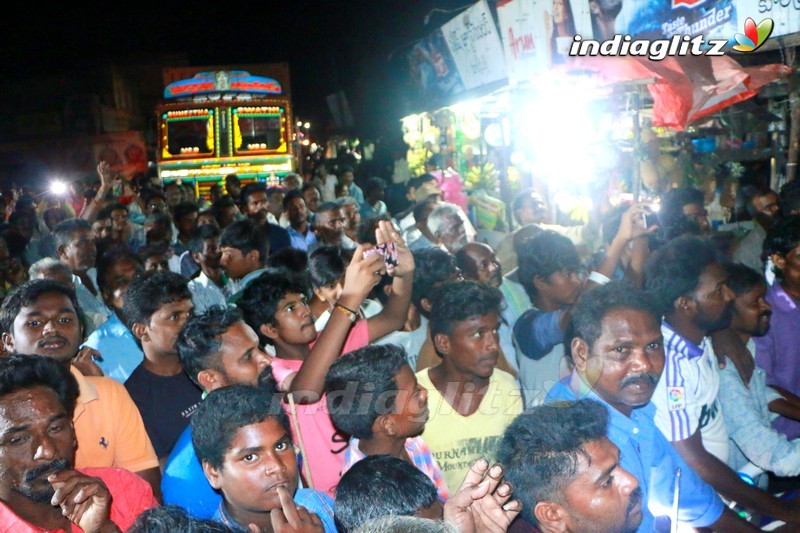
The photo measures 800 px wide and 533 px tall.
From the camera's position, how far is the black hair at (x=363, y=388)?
2.82m

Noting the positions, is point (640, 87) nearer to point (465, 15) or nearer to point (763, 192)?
point (763, 192)

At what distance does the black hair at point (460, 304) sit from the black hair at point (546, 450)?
1041 millimetres

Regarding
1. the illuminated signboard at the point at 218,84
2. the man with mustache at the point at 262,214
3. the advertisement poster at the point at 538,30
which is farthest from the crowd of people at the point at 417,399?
the illuminated signboard at the point at 218,84

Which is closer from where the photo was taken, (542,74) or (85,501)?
(85,501)

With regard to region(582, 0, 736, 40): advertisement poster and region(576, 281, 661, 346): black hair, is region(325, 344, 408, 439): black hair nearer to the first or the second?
region(576, 281, 661, 346): black hair

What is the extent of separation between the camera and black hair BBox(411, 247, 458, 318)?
447cm

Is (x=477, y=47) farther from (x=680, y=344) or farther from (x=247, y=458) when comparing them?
(x=247, y=458)

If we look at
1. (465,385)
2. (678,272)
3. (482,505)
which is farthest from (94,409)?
(678,272)

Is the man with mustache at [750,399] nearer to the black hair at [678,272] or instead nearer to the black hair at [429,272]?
the black hair at [678,272]

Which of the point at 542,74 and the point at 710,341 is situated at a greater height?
the point at 542,74

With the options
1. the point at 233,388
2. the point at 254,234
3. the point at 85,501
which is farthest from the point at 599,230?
the point at 85,501

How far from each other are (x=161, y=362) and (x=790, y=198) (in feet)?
17.9

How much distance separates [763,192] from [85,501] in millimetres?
6925

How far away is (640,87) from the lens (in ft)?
27.6
